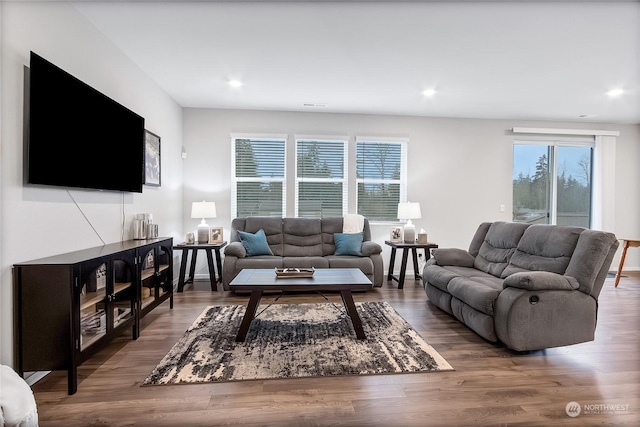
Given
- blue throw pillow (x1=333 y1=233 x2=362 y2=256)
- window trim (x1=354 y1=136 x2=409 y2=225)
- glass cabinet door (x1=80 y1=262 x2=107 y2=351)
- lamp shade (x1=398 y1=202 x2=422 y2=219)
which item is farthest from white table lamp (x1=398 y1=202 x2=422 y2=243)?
glass cabinet door (x1=80 y1=262 x2=107 y2=351)

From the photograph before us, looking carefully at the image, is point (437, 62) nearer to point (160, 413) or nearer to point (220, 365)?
point (220, 365)

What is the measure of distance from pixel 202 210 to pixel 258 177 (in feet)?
3.46

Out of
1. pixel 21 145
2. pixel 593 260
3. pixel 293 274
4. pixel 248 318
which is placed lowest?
pixel 248 318

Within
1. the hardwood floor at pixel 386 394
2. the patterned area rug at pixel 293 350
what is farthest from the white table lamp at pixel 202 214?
the hardwood floor at pixel 386 394

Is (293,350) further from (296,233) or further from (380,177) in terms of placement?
(380,177)

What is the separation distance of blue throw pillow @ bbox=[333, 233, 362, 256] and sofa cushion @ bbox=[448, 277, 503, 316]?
1.59 metres

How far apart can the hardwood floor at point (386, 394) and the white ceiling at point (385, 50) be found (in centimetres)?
261

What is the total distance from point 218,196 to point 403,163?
306cm

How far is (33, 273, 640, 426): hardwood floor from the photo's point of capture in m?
1.69

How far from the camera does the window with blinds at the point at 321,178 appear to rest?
5.16m

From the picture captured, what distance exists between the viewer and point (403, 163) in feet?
17.4

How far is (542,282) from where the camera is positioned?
2365mm

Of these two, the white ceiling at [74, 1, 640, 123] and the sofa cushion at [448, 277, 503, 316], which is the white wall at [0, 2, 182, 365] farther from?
the sofa cushion at [448, 277, 503, 316]

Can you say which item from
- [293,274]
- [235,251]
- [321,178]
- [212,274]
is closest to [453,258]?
[293,274]
